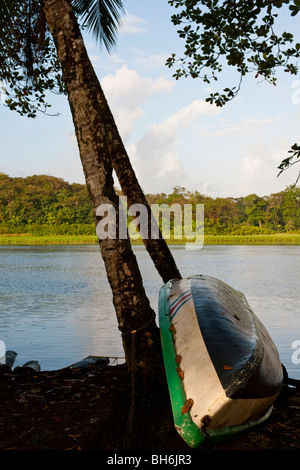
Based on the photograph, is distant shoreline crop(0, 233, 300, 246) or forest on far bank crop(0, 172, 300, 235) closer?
distant shoreline crop(0, 233, 300, 246)

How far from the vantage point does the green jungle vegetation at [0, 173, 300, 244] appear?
49.0 metres

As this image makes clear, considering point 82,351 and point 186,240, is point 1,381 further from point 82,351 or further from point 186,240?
point 186,240

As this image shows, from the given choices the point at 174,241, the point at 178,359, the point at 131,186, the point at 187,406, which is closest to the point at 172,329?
the point at 178,359

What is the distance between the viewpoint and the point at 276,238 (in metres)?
51.7

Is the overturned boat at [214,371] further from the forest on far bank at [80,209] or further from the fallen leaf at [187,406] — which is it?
the forest on far bank at [80,209]

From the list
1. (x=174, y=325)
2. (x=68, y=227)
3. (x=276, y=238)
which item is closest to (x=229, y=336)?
(x=174, y=325)

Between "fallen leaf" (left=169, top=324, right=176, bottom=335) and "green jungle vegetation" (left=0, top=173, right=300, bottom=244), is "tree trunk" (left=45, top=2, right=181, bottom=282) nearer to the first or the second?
"fallen leaf" (left=169, top=324, right=176, bottom=335)

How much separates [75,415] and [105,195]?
1704mm

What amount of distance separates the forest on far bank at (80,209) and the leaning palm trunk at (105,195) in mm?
45024

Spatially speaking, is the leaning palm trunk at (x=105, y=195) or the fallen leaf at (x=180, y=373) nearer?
the fallen leaf at (x=180, y=373)

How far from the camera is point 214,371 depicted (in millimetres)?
2990

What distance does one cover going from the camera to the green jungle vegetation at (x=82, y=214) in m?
49.0

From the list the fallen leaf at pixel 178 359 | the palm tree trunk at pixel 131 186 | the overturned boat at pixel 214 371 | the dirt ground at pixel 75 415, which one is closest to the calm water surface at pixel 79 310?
the dirt ground at pixel 75 415

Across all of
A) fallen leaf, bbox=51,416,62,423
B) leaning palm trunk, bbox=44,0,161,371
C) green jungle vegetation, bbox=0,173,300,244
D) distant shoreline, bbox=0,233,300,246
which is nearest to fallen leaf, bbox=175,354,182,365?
leaning palm trunk, bbox=44,0,161,371
